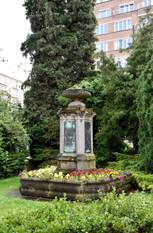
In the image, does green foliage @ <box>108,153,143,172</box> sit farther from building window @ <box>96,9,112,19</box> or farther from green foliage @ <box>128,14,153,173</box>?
building window @ <box>96,9,112,19</box>

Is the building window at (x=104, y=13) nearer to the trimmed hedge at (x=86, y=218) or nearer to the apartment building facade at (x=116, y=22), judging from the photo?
the apartment building facade at (x=116, y=22)

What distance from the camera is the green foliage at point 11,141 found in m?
19.4

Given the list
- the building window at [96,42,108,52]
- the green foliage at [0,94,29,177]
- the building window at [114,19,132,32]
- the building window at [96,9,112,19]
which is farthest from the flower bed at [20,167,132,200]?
the building window at [96,9,112,19]

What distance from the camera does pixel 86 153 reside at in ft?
46.5

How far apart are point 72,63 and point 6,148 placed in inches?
220

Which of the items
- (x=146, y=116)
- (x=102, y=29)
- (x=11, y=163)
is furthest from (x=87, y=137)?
(x=102, y=29)

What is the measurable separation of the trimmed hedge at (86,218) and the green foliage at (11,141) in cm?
1347

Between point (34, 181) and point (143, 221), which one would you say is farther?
point (34, 181)

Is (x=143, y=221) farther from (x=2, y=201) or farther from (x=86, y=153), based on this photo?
(x=86, y=153)

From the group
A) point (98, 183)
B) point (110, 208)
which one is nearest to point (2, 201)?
point (98, 183)

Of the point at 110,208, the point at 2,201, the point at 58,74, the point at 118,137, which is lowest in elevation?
the point at 2,201

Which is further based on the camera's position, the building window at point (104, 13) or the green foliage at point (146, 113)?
the building window at point (104, 13)

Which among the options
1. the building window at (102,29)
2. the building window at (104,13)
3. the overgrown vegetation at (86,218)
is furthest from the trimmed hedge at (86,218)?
the building window at (104,13)

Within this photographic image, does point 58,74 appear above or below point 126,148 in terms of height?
above
